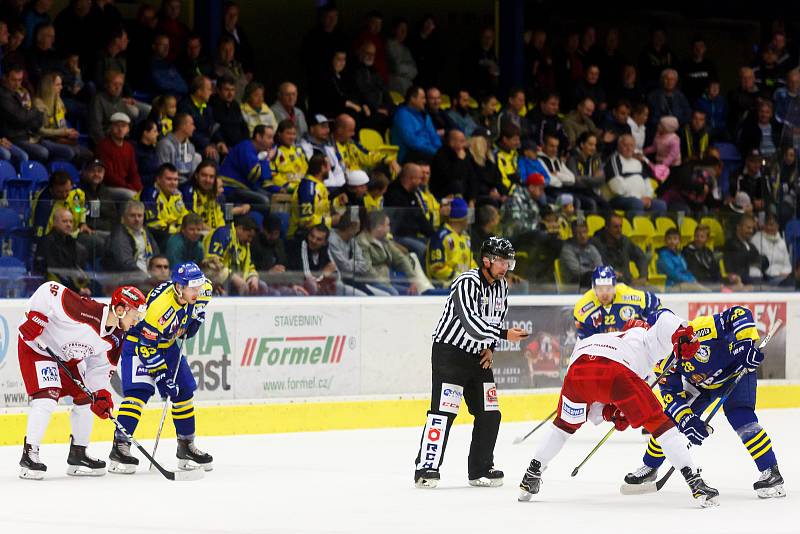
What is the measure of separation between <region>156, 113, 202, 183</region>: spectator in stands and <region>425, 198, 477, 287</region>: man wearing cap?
6.78 ft

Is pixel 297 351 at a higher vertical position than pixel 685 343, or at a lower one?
lower

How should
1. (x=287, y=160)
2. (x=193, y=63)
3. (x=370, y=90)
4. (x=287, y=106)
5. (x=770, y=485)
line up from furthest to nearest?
(x=370, y=90) → (x=287, y=106) → (x=193, y=63) → (x=287, y=160) → (x=770, y=485)

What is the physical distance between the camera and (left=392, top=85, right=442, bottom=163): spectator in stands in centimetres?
1303

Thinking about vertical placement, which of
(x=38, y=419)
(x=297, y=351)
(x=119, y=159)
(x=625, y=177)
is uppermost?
(x=119, y=159)

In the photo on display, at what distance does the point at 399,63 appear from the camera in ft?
46.3

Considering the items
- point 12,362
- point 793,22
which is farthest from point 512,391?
point 793,22

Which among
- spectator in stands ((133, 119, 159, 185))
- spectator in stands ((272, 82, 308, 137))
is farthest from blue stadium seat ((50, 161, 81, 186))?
spectator in stands ((272, 82, 308, 137))

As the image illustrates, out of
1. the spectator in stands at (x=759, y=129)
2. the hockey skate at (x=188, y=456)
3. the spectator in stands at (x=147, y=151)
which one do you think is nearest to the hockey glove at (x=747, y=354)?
the hockey skate at (x=188, y=456)

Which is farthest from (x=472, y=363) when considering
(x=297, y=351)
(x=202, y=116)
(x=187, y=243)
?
(x=202, y=116)

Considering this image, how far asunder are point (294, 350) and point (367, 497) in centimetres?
301

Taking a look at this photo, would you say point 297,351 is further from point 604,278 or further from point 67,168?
point 67,168

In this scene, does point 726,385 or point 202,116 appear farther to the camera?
point 202,116

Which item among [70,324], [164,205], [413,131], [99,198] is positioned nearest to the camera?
[70,324]

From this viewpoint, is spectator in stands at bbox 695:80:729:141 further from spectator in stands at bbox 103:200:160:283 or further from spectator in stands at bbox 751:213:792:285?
spectator in stands at bbox 103:200:160:283
